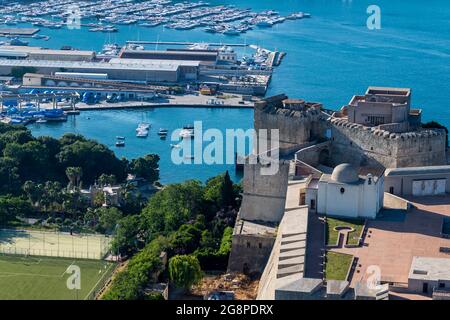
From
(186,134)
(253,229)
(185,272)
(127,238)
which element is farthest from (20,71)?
(185,272)

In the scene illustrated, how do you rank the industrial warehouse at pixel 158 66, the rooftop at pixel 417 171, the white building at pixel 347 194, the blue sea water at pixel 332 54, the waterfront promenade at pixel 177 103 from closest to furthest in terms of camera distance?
the white building at pixel 347 194 < the rooftop at pixel 417 171 < the blue sea water at pixel 332 54 < the waterfront promenade at pixel 177 103 < the industrial warehouse at pixel 158 66

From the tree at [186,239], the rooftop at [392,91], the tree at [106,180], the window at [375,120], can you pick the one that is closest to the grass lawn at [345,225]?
the tree at [186,239]

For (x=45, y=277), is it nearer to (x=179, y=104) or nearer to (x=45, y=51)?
(x=179, y=104)

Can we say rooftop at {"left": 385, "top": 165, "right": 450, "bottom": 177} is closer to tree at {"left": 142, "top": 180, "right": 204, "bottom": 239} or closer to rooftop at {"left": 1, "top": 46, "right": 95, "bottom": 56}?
tree at {"left": 142, "top": 180, "right": 204, "bottom": 239}

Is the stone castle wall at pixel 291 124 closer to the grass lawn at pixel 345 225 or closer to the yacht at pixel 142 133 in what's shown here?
the grass lawn at pixel 345 225

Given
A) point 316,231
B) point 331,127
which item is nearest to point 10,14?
point 331,127
